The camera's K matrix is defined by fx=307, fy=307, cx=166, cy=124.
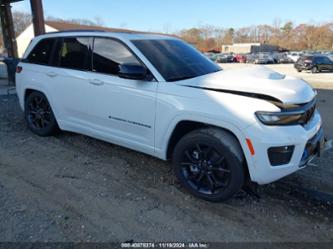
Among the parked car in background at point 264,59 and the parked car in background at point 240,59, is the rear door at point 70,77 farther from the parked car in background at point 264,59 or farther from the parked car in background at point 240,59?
the parked car in background at point 240,59

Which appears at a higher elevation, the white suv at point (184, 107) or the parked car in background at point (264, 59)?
the white suv at point (184, 107)

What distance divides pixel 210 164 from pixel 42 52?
11.3 feet

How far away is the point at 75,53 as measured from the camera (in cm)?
454

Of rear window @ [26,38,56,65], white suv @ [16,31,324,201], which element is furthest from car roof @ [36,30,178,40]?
rear window @ [26,38,56,65]

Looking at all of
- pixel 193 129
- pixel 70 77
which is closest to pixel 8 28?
pixel 70 77

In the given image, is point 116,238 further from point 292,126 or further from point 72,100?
point 72,100

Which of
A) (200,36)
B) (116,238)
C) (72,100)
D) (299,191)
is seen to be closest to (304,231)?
(299,191)

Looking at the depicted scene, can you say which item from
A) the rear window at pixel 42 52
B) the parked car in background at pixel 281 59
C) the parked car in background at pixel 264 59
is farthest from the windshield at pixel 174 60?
the parked car in background at pixel 281 59

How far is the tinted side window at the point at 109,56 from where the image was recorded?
390 centimetres

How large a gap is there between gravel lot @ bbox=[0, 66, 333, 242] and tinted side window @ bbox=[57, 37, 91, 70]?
1.33 meters

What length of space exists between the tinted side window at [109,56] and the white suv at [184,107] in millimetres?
13

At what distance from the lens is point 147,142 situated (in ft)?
12.3

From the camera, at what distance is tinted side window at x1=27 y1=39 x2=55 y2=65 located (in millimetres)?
4922

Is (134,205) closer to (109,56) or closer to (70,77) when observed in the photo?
(109,56)
